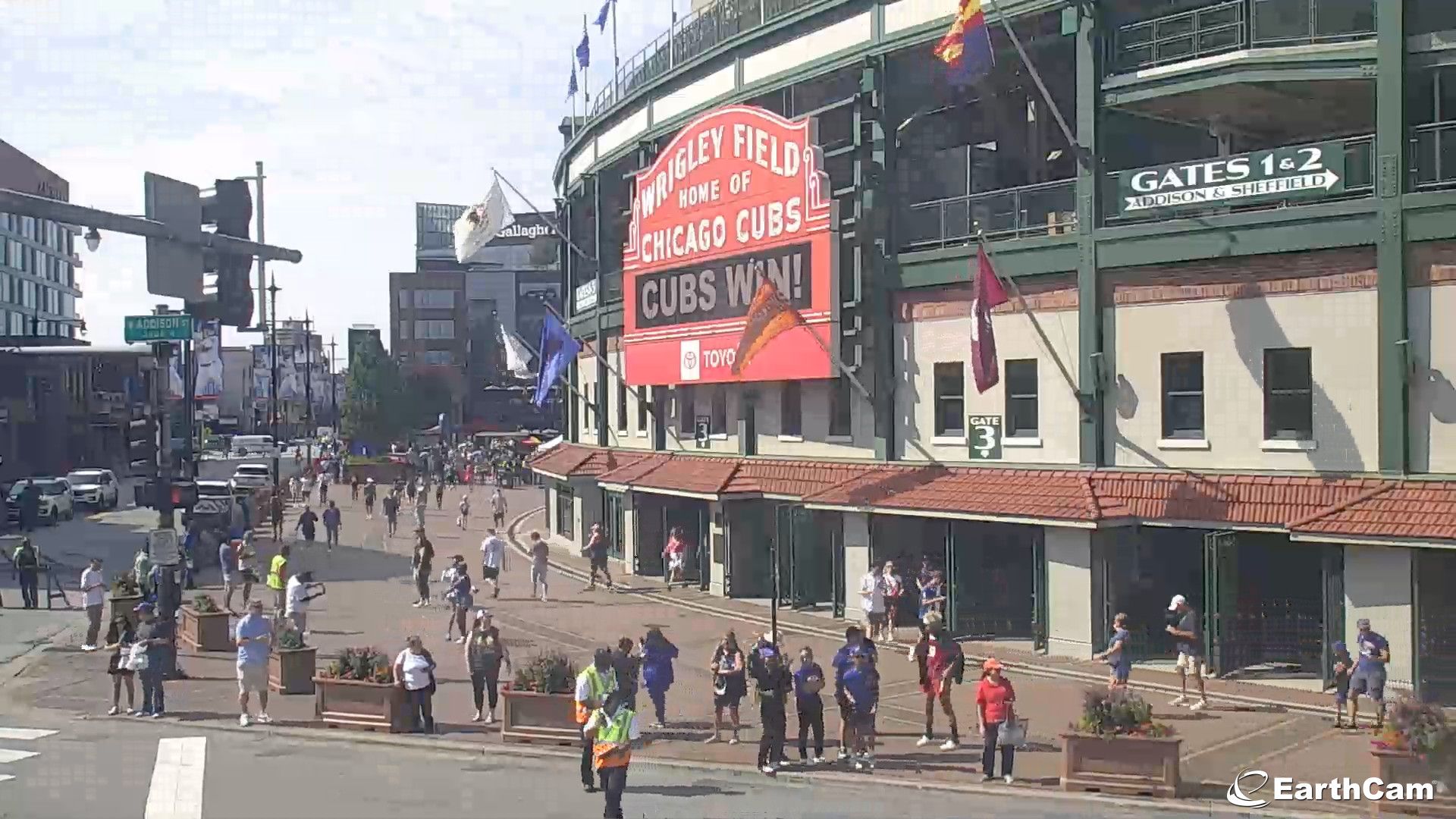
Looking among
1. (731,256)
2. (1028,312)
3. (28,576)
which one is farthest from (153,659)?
(731,256)

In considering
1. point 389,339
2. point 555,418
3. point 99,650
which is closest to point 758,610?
point 99,650

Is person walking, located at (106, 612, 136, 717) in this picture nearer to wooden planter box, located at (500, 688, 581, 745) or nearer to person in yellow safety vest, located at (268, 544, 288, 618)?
person in yellow safety vest, located at (268, 544, 288, 618)

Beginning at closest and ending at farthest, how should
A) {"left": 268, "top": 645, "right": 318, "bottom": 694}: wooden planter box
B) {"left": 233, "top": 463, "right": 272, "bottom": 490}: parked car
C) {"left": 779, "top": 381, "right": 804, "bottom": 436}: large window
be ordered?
{"left": 268, "top": 645, "right": 318, "bottom": 694}: wooden planter box
{"left": 779, "top": 381, "right": 804, "bottom": 436}: large window
{"left": 233, "top": 463, "right": 272, "bottom": 490}: parked car

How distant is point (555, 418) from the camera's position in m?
127

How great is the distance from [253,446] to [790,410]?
214 ft

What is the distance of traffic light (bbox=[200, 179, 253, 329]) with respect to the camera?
60.1 ft

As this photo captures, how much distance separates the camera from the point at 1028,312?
2625cm

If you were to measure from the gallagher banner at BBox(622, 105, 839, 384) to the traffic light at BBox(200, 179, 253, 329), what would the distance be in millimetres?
12873

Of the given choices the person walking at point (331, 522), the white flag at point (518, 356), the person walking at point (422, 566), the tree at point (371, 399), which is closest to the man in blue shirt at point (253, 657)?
the person walking at point (422, 566)

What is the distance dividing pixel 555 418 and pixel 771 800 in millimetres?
112999

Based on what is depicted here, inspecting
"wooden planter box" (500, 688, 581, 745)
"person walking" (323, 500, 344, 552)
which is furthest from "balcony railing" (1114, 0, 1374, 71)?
"person walking" (323, 500, 344, 552)

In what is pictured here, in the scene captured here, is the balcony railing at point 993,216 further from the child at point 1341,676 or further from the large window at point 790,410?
the child at point 1341,676

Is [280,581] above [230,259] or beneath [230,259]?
beneath

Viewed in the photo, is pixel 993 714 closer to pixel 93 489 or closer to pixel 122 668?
pixel 122 668
